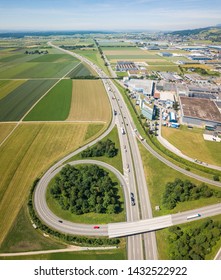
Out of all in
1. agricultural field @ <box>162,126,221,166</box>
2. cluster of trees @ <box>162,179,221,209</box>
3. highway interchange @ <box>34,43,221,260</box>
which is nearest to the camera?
highway interchange @ <box>34,43,221,260</box>

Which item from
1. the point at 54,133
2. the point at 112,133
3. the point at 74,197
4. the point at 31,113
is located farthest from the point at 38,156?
the point at 31,113

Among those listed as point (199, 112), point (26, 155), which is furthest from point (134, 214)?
point (199, 112)

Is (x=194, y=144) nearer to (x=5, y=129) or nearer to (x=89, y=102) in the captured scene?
(x=89, y=102)

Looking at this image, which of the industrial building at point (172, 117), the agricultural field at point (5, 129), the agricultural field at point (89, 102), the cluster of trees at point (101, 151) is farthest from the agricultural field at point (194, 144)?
the agricultural field at point (5, 129)

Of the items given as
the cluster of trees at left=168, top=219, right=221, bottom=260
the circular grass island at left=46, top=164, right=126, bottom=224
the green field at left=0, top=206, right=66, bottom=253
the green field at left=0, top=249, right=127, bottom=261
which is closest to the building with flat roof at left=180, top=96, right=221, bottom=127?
the circular grass island at left=46, top=164, right=126, bottom=224

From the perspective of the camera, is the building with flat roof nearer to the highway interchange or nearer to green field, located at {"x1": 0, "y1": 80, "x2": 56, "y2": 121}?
the highway interchange

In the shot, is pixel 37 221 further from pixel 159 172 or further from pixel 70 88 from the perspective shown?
pixel 70 88

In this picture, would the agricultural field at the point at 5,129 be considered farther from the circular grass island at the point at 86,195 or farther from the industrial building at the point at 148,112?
the industrial building at the point at 148,112
